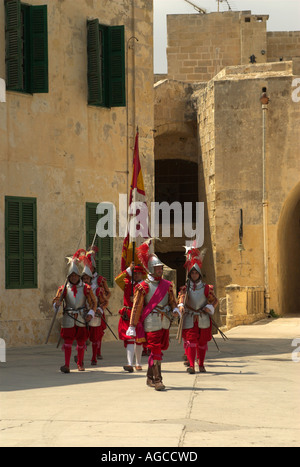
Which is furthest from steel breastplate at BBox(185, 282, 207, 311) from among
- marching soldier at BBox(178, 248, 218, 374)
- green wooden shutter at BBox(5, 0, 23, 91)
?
green wooden shutter at BBox(5, 0, 23, 91)

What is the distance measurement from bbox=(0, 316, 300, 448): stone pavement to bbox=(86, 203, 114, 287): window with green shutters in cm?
300

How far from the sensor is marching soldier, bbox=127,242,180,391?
35.8 ft

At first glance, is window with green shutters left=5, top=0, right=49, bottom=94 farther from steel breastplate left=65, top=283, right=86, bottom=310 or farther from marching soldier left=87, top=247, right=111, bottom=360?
steel breastplate left=65, top=283, right=86, bottom=310

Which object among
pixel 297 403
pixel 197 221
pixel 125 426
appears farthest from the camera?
pixel 197 221

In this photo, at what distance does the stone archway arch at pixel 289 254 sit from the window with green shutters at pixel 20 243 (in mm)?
9684

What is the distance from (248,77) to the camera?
24.6 metres

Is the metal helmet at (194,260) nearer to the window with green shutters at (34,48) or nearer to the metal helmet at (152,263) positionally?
the metal helmet at (152,263)

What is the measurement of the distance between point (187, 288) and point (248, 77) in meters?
13.0

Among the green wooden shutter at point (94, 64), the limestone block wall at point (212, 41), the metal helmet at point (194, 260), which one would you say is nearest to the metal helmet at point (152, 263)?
the metal helmet at point (194, 260)

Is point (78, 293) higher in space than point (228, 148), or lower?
lower

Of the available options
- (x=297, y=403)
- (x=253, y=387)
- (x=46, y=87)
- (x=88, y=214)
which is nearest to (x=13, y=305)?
(x=88, y=214)

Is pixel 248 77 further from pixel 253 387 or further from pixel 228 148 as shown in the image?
pixel 253 387

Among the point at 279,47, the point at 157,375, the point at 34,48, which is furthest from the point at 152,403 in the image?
the point at 279,47

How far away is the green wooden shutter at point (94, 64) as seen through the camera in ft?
57.7
